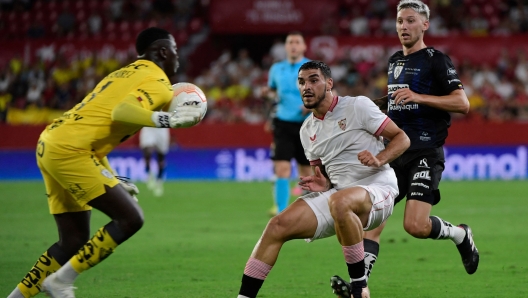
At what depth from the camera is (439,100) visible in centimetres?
701

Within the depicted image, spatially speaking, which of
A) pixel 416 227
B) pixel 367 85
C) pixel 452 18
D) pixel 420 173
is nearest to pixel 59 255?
pixel 416 227

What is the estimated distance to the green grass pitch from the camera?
7.31 metres

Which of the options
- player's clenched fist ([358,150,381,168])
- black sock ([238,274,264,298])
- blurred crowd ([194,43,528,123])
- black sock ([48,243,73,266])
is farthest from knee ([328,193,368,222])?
blurred crowd ([194,43,528,123])

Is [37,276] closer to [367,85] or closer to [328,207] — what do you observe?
[328,207]

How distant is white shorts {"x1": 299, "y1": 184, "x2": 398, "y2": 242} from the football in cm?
107

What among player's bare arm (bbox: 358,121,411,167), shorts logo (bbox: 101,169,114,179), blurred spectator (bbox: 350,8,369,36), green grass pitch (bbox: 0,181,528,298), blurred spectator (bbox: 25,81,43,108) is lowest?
green grass pitch (bbox: 0,181,528,298)

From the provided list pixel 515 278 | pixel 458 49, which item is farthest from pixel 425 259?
pixel 458 49

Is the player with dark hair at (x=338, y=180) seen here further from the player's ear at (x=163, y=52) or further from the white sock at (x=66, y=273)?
the white sock at (x=66, y=273)

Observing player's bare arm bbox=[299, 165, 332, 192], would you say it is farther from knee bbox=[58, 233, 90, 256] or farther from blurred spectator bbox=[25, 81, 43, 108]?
blurred spectator bbox=[25, 81, 43, 108]

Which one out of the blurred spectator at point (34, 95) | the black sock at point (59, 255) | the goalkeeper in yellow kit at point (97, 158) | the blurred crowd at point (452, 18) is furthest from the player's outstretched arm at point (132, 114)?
the blurred crowd at point (452, 18)

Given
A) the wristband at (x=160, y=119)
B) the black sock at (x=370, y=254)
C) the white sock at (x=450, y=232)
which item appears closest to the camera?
the wristband at (x=160, y=119)

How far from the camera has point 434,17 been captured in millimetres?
26344

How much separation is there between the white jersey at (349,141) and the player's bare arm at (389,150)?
0.07m

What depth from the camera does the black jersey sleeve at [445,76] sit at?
7160 mm
